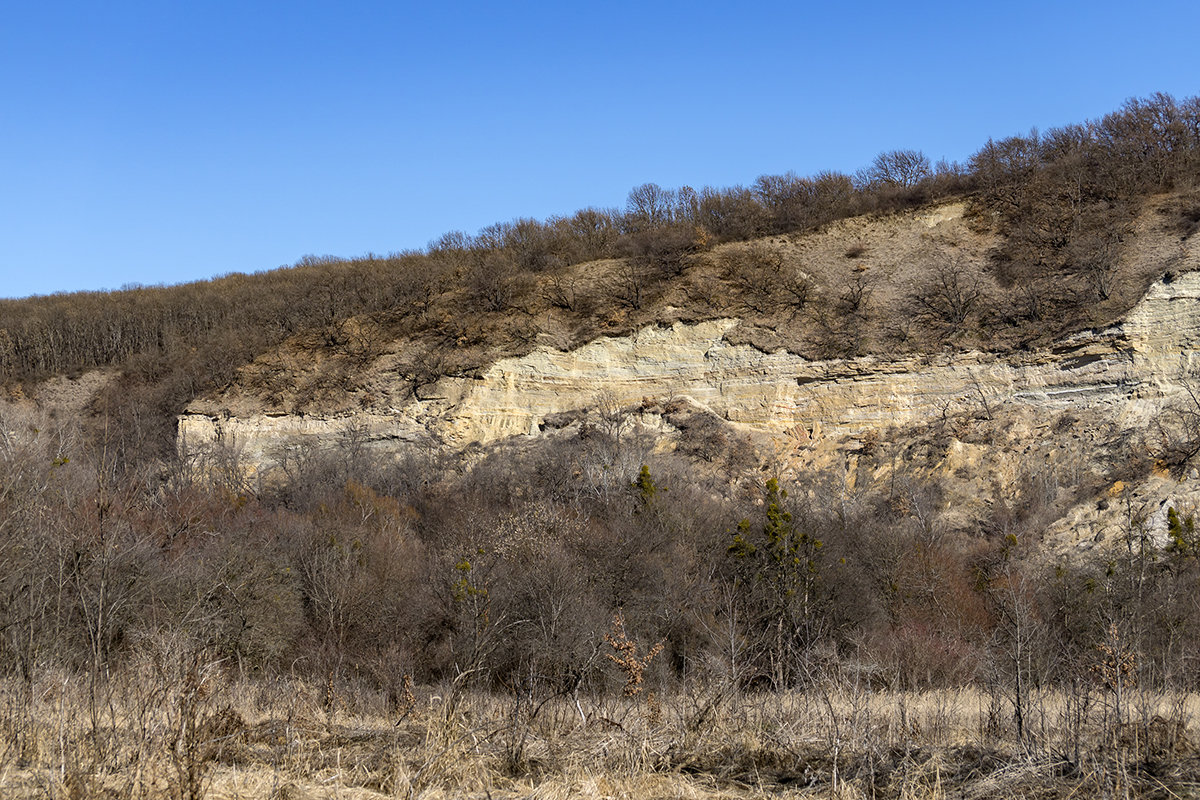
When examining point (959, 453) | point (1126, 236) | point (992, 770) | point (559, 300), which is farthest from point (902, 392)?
point (992, 770)

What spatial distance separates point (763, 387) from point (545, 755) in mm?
26708

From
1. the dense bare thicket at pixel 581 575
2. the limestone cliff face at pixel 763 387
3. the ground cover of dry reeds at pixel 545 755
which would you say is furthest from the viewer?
the limestone cliff face at pixel 763 387

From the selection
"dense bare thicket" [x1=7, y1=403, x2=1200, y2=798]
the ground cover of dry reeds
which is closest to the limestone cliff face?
"dense bare thicket" [x1=7, y1=403, x2=1200, y2=798]

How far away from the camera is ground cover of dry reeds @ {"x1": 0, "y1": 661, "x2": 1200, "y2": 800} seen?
4902 millimetres

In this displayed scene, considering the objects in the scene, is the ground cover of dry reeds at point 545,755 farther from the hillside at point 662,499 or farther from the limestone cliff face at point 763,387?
the limestone cliff face at point 763,387

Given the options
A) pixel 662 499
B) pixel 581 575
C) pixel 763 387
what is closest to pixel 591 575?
pixel 581 575

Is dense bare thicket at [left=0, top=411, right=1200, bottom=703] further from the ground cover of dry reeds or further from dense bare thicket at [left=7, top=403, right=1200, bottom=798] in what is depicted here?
the ground cover of dry reeds

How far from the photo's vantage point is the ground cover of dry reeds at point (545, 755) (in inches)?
193

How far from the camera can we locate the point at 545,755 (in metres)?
6.14

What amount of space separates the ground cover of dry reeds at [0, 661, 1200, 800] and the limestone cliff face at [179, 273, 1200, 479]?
2285 centimetres

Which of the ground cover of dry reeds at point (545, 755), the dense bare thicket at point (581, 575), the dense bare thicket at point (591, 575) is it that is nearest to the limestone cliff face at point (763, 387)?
the dense bare thicket at point (581, 575)

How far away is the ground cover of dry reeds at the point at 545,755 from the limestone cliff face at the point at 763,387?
22848mm

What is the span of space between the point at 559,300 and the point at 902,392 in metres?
14.2

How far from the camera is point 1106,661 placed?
7074mm
